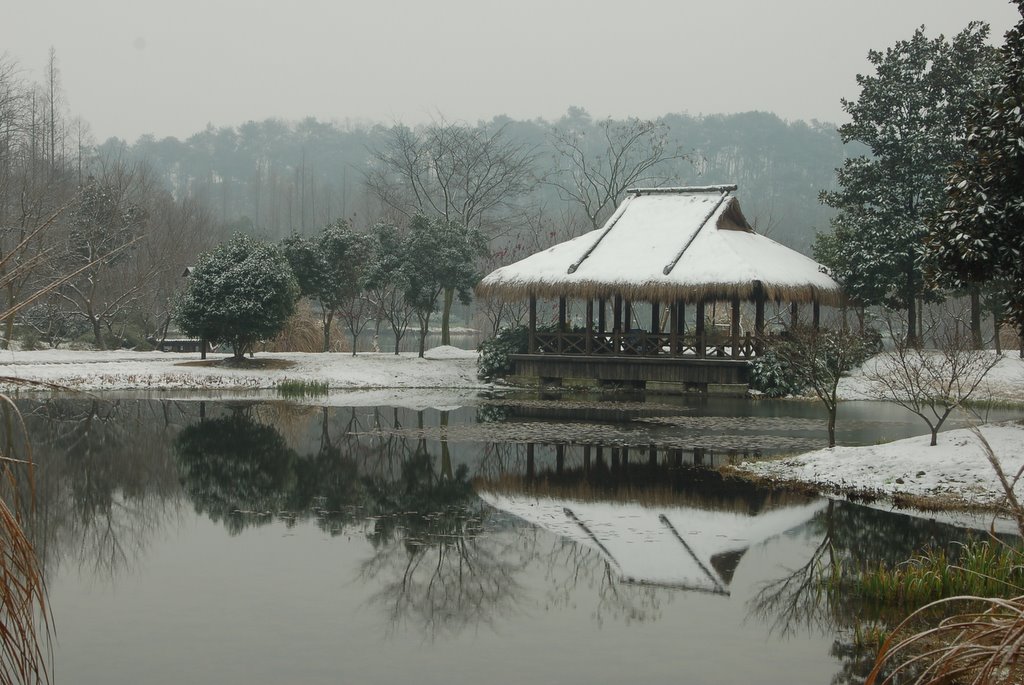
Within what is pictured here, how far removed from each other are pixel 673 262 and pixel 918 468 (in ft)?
44.4

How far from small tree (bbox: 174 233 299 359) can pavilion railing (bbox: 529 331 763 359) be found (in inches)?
286

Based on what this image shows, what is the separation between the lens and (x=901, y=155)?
30.6m

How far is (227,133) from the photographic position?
114938 mm

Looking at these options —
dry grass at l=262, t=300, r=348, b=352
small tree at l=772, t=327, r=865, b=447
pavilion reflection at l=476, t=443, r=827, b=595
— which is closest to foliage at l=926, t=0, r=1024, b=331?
small tree at l=772, t=327, r=865, b=447

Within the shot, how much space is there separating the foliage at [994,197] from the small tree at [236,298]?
1924 cm

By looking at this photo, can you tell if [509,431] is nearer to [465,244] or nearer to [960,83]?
[465,244]

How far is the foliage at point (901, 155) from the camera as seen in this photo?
29406mm

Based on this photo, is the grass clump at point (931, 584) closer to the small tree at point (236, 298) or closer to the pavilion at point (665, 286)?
the pavilion at point (665, 286)

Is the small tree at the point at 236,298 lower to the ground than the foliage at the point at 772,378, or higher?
higher

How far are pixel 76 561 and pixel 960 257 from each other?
36.4 feet

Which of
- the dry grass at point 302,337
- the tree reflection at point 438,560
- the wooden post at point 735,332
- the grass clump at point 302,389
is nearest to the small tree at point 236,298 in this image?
the grass clump at point 302,389

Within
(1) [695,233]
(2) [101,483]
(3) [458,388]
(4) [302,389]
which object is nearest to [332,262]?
(3) [458,388]

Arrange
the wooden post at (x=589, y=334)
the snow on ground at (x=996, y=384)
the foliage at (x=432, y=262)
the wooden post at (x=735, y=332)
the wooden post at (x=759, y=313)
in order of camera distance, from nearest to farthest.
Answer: the wooden post at (x=759, y=313), the snow on ground at (x=996, y=384), the wooden post at (x=735, y=332), the wooden post at (x=589, y=334), the foliage at (x=432, y=262)

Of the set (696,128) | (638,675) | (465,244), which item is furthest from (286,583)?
(696,128)
